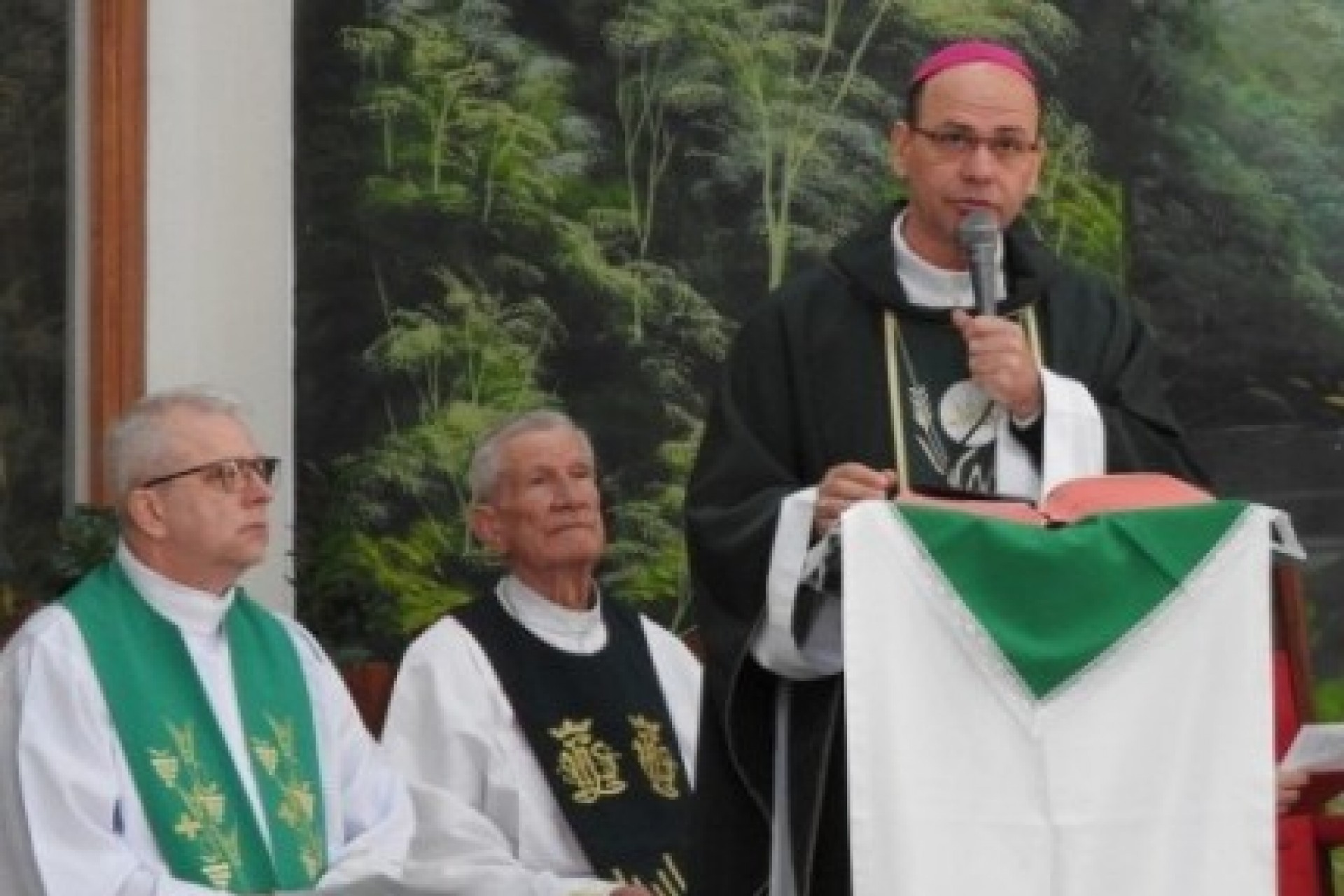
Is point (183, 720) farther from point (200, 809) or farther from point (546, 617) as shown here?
point (546, 617)

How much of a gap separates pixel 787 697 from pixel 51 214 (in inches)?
144

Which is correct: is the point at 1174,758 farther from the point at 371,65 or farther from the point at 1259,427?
the point at 371,65

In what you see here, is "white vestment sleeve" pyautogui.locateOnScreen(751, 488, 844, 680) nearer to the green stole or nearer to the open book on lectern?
the open book on lectern

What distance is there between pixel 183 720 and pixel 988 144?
196cm

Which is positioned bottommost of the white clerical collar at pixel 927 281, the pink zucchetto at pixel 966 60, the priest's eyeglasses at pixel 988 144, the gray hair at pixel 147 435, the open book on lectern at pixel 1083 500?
the open book on lectern at pixel 1083 500

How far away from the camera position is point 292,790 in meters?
6.20

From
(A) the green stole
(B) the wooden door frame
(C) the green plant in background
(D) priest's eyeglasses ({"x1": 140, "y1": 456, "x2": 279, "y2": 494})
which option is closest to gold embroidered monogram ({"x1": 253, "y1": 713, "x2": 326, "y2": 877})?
(A) the green stole

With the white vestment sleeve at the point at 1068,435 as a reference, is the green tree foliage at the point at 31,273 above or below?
above

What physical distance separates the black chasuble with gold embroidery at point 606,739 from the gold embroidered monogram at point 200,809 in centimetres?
93

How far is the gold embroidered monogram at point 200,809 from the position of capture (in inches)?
Result: 234

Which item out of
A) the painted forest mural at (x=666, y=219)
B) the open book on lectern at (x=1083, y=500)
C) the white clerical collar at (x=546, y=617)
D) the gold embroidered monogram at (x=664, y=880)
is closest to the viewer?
the open book on lectern at (x=1083, y=500)

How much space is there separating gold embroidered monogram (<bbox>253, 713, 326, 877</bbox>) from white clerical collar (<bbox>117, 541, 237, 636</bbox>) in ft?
0.67

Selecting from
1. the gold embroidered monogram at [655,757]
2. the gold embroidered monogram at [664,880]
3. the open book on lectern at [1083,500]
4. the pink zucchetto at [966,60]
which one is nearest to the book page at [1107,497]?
the open book on lectern at [1083,500]

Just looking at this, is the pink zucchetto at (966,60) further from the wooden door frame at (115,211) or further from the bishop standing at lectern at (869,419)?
the wooden door frame at (115,211)
